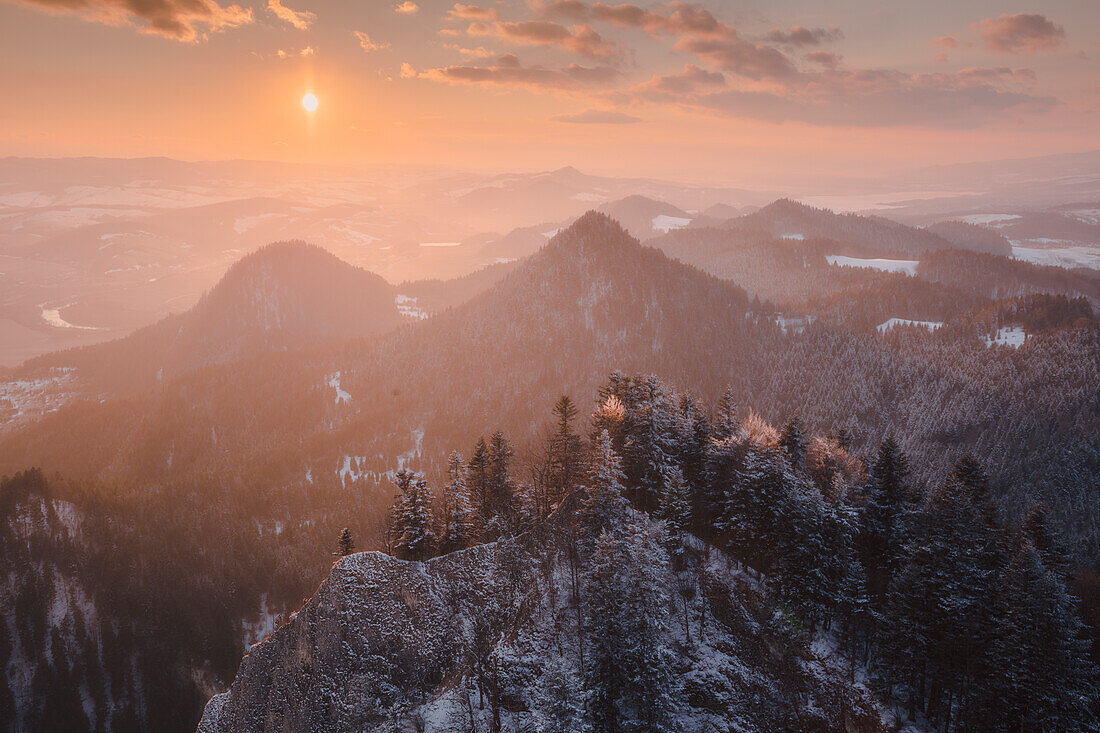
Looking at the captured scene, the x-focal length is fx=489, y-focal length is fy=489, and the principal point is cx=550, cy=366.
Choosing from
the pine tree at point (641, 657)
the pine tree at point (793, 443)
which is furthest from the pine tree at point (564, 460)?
the pine tree at point (793, 443)

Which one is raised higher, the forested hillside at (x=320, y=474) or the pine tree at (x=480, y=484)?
the pine tree at (x=480, y=484)

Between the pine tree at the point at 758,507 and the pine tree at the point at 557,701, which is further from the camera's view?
the pine tree at the point at 758,507

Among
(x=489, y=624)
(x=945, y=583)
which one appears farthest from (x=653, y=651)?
(x=945, y=583)

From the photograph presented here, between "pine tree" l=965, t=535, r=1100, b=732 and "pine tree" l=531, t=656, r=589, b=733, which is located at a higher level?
"pine tree" l=965, t=535, r=1100, b=732

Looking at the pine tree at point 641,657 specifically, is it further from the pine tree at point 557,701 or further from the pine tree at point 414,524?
the pine tree at point 414,524

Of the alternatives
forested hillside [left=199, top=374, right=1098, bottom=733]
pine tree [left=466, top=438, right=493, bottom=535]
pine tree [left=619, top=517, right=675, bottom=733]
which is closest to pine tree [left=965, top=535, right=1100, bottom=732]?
forested hillside [left=199, top=374, right=1098, bottom=733]

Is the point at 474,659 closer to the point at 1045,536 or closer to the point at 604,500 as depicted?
the point at 604,500

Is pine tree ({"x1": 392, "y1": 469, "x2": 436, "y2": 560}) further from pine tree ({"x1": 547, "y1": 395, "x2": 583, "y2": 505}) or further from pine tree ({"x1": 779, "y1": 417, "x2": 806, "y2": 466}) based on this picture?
pine tree ({"x1": 779, "y1": 417, "x2": 806, "y2": 466})

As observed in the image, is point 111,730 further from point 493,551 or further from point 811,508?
point 811,508
